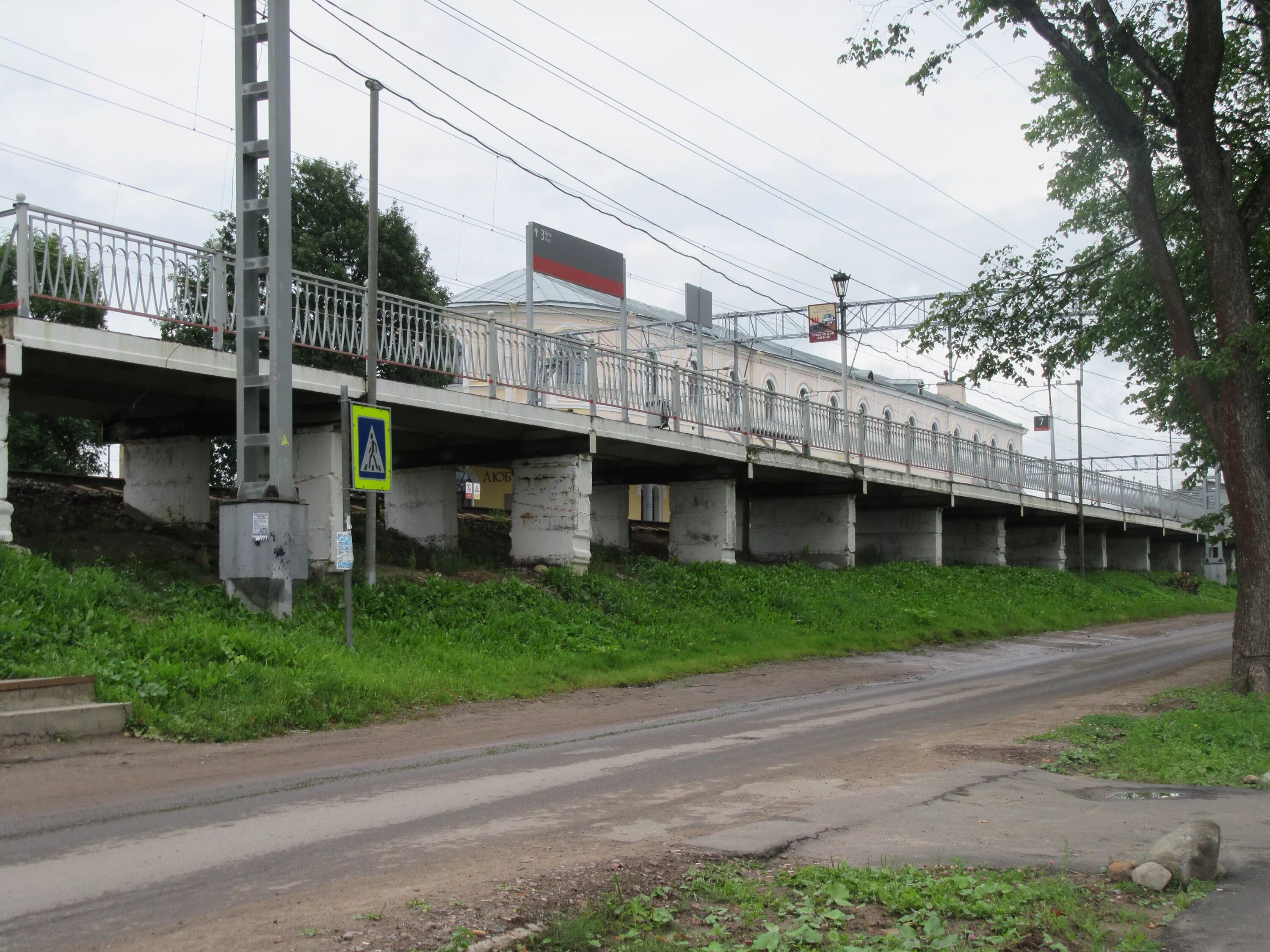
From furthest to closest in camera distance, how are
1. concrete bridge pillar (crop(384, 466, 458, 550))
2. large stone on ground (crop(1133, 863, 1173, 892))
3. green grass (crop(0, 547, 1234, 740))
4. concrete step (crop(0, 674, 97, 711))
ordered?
concrete bridge pillar (crop(384, 466, 458, 550))
green grass (crop(0, 547, 1234, 740))
concrete step (crop(0, 674, 97, 711))
large stone on ground (crop(1133, 863, 1173, 892))

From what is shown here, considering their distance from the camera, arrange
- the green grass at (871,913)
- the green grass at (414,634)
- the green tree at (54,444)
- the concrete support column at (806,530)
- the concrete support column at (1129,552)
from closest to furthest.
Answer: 1. the green grass at (871,913)
2. the green grass at (414,634)
3. the concrete support column at (806,530)
4. the green tree at (54,444)
5. the concrete support column at (1129,552)

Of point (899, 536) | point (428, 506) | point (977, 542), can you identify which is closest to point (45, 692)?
point (428, 506)

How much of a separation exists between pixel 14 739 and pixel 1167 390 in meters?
16.6

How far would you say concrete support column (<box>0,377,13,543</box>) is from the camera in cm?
1205

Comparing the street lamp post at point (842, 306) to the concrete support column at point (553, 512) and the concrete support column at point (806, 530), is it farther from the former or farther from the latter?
the concrete support column at point (553, 512)

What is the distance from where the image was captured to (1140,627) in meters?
32.5

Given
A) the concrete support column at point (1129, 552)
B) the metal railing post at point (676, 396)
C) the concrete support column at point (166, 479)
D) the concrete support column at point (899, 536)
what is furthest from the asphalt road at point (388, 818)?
the concrete support column at point (1129, 552)

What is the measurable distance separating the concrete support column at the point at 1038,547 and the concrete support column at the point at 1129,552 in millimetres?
10662

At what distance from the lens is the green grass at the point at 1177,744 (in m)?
9.06

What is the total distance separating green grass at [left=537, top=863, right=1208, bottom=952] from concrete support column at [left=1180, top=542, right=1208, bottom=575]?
60978mm

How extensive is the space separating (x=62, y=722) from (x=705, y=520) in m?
16.5

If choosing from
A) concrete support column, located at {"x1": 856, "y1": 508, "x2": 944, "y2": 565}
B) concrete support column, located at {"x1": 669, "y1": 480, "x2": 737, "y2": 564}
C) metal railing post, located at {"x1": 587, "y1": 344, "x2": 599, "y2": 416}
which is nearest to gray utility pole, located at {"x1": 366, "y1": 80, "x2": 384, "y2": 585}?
metal railing post, located at {"x1": 587, "y1": 344, "x2": 599, "y2": 416}

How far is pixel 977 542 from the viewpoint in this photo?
3800 cm

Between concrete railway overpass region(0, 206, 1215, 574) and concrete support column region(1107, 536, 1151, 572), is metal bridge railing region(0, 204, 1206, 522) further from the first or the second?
concrete support column region(1107, 536, 1151, 572)
